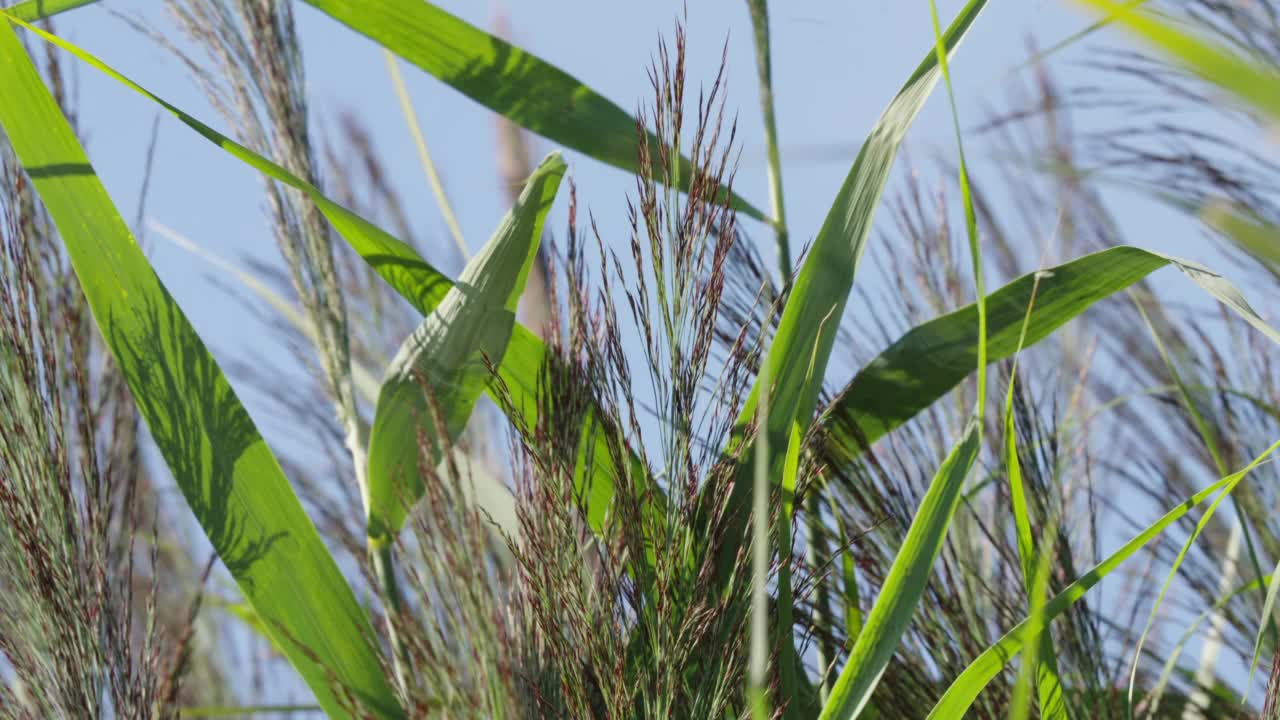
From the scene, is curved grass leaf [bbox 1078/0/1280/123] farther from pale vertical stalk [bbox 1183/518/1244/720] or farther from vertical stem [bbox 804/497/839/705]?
pale vertical stalk [bbox 1183/518/1244/720]

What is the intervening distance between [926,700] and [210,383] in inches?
15.5

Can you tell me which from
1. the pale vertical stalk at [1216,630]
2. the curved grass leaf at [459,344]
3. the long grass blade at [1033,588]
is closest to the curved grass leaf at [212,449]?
the curved grass leaf at [459,344]

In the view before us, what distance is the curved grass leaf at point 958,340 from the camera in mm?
554

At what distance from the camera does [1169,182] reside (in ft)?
2.46

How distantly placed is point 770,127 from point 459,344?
24cm

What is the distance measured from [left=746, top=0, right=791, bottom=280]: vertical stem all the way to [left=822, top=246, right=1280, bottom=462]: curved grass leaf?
8 centimetres

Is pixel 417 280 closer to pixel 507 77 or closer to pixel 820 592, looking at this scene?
pixel 507 77

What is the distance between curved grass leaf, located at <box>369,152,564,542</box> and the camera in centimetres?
50

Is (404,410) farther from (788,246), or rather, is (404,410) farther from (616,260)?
(788,246)

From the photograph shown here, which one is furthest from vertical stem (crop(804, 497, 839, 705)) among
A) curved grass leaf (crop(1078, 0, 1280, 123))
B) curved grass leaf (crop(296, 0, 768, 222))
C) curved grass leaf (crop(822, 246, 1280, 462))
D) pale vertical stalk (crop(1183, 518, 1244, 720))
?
curved grass leaf (crop(1078, 0, 1280, 123))

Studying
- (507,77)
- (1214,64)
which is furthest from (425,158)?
(1214,64)

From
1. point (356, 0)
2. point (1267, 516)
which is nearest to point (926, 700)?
point (1267, 516)

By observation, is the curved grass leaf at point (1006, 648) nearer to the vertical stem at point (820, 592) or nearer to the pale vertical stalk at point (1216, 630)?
the vertical stem at point (820, 592)

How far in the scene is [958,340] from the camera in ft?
1.87
